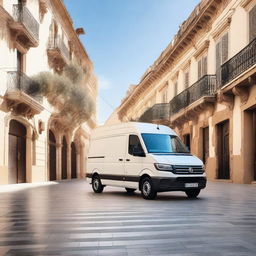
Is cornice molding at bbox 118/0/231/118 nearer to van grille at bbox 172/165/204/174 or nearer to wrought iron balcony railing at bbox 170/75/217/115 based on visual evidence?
wrought iron balcony railing at bbox 170/75/217/115

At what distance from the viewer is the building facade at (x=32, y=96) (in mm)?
21672

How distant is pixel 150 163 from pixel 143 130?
1.46 m

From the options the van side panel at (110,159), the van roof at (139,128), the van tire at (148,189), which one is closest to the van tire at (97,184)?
the van side panel at (110,159)

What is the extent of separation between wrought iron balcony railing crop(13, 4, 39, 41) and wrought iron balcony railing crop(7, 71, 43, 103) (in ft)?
8.16

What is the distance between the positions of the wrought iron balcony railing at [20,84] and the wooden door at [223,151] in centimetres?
1024

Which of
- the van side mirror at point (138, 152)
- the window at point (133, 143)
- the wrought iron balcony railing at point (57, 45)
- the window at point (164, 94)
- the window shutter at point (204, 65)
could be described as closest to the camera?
the van side mirror at point (138, 152)

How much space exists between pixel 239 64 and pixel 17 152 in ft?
40.2

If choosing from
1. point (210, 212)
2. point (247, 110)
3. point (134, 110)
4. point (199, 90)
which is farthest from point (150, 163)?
point (134, 110)

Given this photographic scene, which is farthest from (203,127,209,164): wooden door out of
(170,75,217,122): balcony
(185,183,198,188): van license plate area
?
(185,183,198,188): van license plate area

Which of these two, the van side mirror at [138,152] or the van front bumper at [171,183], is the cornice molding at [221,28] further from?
the van front bumper at [171,183]

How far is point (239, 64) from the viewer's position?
1972cm

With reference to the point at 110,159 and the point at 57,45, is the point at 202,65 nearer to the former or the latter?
the point at 57,45

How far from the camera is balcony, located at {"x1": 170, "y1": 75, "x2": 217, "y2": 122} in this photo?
78.8ft

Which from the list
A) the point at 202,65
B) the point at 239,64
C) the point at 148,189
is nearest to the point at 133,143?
the point at 148,189
